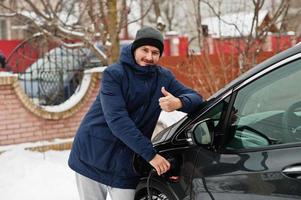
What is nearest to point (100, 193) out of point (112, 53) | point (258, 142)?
point (258, 142)

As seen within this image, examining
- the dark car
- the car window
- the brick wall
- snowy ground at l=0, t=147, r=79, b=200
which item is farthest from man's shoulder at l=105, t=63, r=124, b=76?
the brick wall

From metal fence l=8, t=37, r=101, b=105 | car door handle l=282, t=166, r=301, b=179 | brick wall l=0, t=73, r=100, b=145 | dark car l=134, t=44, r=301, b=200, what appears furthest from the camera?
metal fence l=8, t=37, r=101, b=105

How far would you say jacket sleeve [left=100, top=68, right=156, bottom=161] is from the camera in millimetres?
2703

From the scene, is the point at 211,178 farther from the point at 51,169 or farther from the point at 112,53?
the point at 112,53

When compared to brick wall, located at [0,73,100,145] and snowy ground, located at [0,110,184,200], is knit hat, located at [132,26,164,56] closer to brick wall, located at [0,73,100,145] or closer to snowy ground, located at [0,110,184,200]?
snowy ground, located at [0,110,184,200]

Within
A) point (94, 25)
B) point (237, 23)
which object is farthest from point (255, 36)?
point (94, 25)

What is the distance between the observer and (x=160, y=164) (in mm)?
2736

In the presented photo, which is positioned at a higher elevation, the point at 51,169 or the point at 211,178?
the point at 211,178

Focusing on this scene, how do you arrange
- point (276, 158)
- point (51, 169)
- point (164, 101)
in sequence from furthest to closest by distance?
1. point (51, 169)
2. point (164, 101)
3. point (276, 158)

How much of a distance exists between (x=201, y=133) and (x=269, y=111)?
410 millimetres

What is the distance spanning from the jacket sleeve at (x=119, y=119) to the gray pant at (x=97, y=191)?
424 mm

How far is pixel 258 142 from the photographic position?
2508mm

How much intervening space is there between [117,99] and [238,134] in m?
0.68

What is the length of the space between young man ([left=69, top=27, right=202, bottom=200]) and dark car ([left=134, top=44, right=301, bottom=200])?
0.12m
